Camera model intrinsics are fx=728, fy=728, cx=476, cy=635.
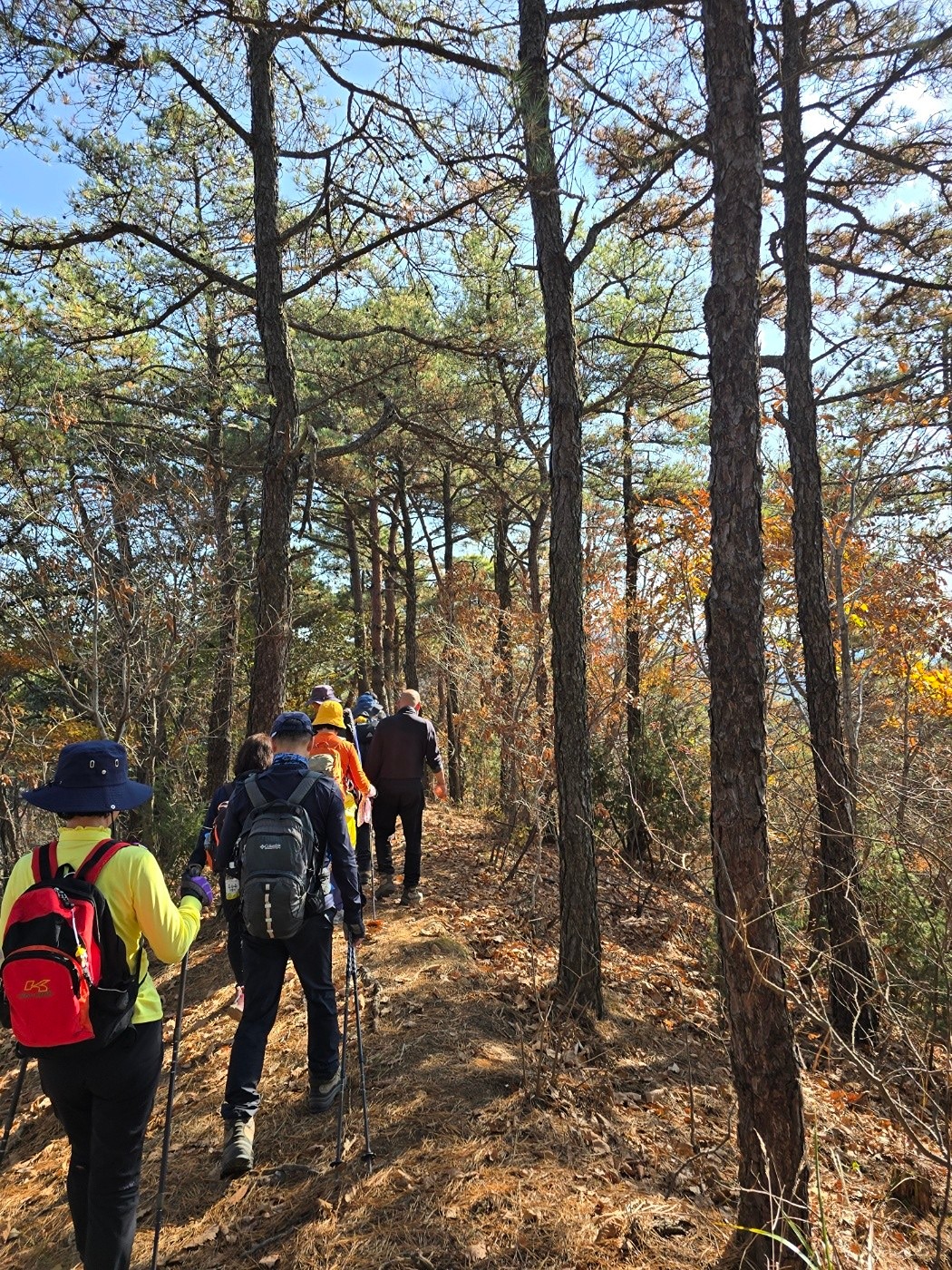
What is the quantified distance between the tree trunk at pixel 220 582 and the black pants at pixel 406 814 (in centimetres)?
333

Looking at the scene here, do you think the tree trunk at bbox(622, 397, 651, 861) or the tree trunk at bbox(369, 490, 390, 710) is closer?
the tree trunk at bbox(622, 397, 651, 861)

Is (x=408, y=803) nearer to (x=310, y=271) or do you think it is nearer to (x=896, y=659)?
(x=310, y=271)

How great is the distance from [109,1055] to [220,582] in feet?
21.6

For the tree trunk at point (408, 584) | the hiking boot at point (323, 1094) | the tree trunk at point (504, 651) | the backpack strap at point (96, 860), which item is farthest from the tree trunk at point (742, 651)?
the tree trunk at point (408, 584)

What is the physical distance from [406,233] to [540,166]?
233 cm

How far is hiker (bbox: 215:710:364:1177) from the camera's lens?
3.62 m

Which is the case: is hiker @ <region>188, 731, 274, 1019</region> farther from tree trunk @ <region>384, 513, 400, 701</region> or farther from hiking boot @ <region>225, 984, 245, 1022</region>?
tree trunk @ <region>384, 513, 400, 701</region>

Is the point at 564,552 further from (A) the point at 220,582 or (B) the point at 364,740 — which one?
(A) the point at 220,582

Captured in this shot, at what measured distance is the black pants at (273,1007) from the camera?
3699mm

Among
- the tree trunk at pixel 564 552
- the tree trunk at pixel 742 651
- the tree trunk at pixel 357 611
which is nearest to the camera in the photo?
the tree trunk at pixel 742 651

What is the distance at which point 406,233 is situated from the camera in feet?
23.6

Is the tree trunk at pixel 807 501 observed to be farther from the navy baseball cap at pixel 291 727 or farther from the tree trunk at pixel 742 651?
the navy baseball cap at pixel 291 727

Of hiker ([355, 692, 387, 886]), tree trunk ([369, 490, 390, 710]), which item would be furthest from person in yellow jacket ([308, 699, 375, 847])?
tree trunk ([369, 490, 390, 710])

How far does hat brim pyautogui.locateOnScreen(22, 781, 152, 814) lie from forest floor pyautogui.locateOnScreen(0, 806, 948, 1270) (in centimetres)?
202
